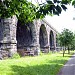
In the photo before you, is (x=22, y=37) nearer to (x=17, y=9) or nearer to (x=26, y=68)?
(x=26, y=68)

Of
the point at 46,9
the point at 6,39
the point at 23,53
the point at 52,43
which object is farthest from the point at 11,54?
the point at 52,43

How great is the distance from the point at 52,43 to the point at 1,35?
39532 millimetres

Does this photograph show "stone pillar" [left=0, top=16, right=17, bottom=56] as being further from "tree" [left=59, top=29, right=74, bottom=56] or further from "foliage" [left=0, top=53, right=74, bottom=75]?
"tree" [left=59, top=29, right=74, bottom=56]

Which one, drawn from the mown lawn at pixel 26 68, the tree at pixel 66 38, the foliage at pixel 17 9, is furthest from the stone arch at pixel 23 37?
the foliage at pixel 17 9

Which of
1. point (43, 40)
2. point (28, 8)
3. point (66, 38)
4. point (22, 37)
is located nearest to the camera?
point (28, 8)

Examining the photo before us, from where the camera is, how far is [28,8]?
10.7 metres

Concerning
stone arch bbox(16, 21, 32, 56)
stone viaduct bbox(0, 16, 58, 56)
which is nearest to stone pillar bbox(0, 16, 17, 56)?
stone viaduct bbox(0, 16, 58, 56)

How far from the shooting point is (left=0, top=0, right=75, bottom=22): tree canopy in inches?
248

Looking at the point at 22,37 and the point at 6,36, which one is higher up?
the point at 22,37

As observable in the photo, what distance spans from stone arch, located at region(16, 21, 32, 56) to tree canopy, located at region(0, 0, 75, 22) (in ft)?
91.9

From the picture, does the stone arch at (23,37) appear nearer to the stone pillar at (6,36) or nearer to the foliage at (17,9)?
the stone pillar at (6,36)

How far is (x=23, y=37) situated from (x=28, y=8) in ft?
96.2

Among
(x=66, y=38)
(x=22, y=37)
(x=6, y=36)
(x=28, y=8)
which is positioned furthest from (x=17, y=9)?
(x=66, y=38)

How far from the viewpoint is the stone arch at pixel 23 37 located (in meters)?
39.0
